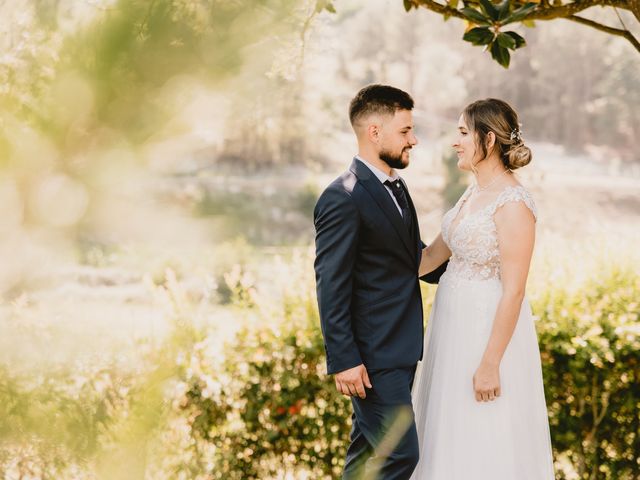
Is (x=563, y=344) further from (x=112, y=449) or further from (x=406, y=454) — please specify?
(x=112, y=449)

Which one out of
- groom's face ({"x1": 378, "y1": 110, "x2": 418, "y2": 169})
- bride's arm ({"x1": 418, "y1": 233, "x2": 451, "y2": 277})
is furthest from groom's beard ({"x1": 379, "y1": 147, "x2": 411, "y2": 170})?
bride's arm ({"x1": 418, "y1": 233, "x2": 451, "y2": 277})

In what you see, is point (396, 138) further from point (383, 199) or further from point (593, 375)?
point (593, 375)

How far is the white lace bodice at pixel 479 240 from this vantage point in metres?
2.41

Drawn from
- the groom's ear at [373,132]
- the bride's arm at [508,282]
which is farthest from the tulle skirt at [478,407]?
the groom's ear at [373,132]

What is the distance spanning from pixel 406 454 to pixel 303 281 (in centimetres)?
124

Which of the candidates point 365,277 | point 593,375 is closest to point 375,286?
point 365,277

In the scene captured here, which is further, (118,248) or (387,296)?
(387,296)

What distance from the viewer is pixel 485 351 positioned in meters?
2.36

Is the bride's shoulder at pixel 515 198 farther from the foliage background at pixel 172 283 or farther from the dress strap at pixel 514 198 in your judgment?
the foliage background at pixel 172 283

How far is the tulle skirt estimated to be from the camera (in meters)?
2.45

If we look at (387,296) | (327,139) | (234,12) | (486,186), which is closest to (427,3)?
(486,186)

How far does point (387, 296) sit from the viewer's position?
2340 mm

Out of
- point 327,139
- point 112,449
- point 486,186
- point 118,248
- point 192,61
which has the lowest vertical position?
point 112,449

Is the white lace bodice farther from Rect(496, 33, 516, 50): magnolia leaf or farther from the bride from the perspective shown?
Rect(496, 33, 516, 50): magnolia leaf
